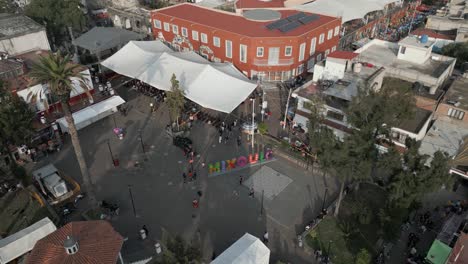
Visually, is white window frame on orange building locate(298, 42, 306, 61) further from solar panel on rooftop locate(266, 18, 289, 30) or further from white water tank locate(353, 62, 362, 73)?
white water tank locate(353, 62, 362, 73)

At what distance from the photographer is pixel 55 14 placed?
54.5m

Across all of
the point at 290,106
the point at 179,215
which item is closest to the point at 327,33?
the point at 290,106

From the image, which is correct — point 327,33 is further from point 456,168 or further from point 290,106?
point 456,168

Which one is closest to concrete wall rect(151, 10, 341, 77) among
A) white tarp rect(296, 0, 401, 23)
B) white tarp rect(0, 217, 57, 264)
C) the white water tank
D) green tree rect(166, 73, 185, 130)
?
white tarp rect(296, 0, 401, 23)

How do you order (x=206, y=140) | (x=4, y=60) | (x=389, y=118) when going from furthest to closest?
1. (x=4, y=60)
2. (x=206, y=140)
3. (x=389, y=118)

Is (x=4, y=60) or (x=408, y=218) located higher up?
(x=4, y=60)

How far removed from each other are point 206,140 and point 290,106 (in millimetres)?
11195

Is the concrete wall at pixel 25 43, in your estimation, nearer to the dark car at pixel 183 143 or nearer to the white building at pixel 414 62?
the dark car at pixel 183 143

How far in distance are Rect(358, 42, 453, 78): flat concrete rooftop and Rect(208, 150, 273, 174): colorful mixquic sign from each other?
60.9 feet

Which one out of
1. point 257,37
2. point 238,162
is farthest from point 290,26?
point 238,162

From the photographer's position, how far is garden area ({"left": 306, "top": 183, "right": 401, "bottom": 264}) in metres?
24.3

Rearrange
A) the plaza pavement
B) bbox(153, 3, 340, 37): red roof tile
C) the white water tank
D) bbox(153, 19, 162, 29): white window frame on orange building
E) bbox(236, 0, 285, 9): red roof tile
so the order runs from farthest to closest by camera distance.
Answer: bbox(236, 0, 285, 9): red roof tile
bbox(153, 19, 162, 29): white window frame on orange building
bbox(153, 3, 340, 37): red roof tile
the white water tank
the plaza pavement

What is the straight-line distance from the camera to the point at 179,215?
27.6m

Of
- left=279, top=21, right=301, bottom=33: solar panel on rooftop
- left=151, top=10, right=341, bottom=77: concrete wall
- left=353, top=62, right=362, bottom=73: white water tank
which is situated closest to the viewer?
left=353, top=62, right=362, bottom=73: white water tank
